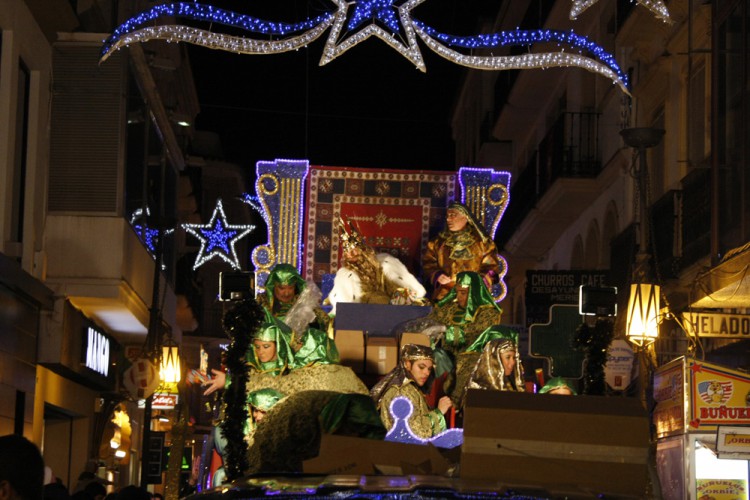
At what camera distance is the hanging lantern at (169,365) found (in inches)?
1009

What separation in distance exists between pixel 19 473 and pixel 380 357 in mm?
8834

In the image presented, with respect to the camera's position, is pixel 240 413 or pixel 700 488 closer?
pixel 240 413

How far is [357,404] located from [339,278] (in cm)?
880

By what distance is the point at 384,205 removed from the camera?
18.4 meters

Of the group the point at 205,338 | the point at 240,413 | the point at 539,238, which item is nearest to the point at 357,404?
the point at 240,413

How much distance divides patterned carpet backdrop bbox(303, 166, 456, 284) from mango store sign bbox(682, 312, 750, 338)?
443 cm

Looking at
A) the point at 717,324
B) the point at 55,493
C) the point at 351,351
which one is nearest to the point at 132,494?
the point at 55,493

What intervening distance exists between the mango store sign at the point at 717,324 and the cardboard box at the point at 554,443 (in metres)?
8.64

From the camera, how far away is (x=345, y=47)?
12977 mm

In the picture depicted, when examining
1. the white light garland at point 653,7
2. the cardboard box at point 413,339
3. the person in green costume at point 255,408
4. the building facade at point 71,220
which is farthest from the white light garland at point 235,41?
the building facade at point 71,220

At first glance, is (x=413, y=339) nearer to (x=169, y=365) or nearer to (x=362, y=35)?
(x=362, y=35)

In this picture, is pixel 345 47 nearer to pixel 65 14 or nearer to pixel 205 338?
pixel 65 14

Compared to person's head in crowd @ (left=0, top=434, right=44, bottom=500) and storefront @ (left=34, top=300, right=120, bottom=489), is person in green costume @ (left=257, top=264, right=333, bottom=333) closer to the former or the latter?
storefront @ (left=34, top=300, right=120, bottom=489)

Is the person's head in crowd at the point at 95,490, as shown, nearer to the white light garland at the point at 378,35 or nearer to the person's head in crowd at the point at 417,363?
the person's head in crowd at the point at 417,363
